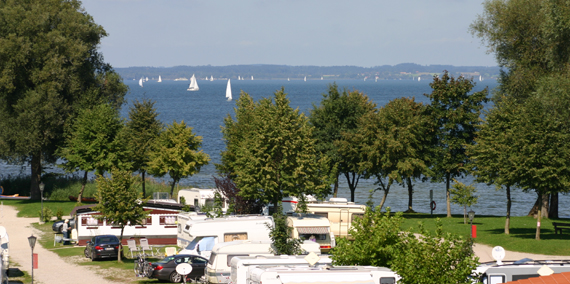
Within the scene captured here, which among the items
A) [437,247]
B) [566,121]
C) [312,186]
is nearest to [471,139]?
[566,121]

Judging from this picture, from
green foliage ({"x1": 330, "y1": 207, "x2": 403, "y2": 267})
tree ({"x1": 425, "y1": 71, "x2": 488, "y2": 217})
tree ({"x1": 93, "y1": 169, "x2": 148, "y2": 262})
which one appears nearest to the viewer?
green foliage ({"x1": 330, "y1": 207, "x2": 403, "y2": 267})

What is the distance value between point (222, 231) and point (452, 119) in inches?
851

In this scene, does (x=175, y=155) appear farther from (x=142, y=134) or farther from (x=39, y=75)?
(x=39, y=75)

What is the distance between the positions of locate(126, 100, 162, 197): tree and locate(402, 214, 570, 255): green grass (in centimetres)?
2197

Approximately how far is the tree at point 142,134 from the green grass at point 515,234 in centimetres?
2197

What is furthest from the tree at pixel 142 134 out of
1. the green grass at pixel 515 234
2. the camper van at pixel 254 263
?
the camper van at pixel 254 263

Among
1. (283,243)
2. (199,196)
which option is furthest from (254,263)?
(199,196)

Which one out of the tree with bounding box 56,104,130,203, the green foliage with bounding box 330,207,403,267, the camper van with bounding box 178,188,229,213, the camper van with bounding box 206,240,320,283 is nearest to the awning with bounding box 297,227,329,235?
the camper van with bounding box 206,240,320,283

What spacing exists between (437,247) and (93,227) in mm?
25855

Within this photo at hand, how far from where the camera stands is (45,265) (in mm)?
29312

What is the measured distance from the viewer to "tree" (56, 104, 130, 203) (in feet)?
160

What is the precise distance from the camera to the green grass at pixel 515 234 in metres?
29.7

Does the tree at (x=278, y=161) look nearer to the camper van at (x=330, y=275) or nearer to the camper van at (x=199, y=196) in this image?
the camper van at (x=199, y=196)

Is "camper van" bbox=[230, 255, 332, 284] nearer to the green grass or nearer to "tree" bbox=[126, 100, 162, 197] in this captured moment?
the green grass
